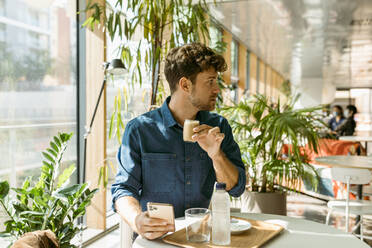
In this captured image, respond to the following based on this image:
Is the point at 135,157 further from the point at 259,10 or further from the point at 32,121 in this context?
the point at 259,10

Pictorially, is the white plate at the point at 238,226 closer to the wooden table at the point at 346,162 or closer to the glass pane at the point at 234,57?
the wooden table at the point at 346,162

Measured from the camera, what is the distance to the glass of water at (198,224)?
1141 mm

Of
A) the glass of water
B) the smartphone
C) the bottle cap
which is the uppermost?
the bottle cap

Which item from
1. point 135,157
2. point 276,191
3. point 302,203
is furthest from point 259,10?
point 135,157

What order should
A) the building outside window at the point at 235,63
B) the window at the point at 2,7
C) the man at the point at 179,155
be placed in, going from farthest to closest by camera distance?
the building outside window at the point at 235,63 < the window at the point at 2,7 < the man at the point at 179,155

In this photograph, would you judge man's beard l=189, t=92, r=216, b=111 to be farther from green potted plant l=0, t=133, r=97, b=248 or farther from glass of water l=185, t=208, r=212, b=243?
green potted plant l=0, t=133, r=97, b=248

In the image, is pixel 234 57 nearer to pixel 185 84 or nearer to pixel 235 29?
pixel 235 29

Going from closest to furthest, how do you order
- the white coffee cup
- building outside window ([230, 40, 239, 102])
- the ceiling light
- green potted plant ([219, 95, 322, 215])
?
the white coffee cup
green potted plant ([219, 95, 322, 215])
the ceiling light
building outside window ([230, 40, 239, 102])

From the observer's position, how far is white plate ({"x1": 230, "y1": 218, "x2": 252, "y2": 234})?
1.24m

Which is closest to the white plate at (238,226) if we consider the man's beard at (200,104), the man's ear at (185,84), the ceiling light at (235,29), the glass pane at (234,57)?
the man's beard at (200,104)

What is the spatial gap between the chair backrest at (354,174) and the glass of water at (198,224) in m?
2.15

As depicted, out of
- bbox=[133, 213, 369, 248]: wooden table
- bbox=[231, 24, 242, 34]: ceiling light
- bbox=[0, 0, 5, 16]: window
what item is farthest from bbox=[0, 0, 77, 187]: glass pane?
bbox=[231, 24, 242, 34]: ceiling light

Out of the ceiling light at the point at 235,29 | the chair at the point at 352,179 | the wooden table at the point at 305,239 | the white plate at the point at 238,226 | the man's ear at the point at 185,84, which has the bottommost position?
the chair at the point at 352,179

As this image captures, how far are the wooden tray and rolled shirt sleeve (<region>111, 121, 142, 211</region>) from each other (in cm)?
30
